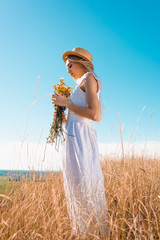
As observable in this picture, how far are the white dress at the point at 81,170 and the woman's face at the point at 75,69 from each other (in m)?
0.11

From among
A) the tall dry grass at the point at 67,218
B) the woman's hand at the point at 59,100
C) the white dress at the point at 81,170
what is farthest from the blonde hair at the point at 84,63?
the tall dry grass at the point at 67,218

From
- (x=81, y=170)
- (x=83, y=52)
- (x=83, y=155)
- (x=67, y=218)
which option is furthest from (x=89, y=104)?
(x=67, y=218)

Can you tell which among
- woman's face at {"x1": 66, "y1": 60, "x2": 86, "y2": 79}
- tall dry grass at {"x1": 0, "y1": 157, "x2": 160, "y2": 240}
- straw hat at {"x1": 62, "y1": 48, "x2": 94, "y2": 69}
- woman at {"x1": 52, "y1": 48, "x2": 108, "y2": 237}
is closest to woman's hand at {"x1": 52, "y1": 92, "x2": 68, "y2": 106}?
woman at {"x1": 52, "y1": 48, "x2": 108, "y2": 237}

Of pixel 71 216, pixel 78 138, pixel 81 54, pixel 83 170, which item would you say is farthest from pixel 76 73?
pixel 71 216

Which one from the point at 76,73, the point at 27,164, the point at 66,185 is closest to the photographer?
the point at 66,185

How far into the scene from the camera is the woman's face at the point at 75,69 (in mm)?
2277

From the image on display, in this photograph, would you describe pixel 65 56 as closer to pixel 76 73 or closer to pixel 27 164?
pixel 76 73

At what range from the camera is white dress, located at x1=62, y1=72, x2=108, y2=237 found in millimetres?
1810

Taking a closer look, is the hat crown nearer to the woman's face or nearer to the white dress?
the woman's face

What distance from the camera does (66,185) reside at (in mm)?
2029

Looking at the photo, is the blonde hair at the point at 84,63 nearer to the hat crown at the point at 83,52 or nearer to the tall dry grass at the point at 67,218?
the hat crown at the point at 83,52

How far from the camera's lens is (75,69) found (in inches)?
89.9

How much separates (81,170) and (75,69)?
105cm

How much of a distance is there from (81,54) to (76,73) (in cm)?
22
